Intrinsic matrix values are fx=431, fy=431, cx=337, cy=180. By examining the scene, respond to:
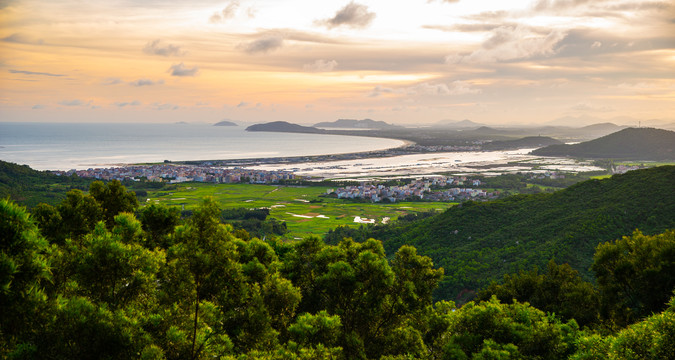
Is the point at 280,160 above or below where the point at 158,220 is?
above

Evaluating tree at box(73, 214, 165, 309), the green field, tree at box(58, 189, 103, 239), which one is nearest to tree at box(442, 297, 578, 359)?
tree at box(73, 214, 165, 309)

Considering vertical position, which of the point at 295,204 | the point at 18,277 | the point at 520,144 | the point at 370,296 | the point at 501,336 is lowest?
the point at 295,204

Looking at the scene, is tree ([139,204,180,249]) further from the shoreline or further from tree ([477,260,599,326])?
the shoreline

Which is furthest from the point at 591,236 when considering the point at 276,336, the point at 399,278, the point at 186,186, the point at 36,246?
the point at 186,186

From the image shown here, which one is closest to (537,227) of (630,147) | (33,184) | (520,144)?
(33,184)

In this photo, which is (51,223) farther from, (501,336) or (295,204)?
(295,204)

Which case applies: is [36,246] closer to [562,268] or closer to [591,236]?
[562,268]

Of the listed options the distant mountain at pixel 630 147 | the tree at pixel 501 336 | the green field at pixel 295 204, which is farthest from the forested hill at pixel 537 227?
the distant mountain at pixel 630 147
